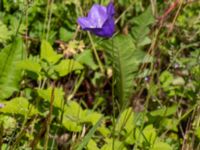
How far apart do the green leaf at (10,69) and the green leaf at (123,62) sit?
29cm

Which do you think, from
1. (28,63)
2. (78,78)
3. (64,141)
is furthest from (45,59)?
(78,78)

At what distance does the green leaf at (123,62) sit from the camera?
179 cm

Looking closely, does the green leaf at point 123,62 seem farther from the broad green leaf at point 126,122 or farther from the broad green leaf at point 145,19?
the broad green leaf at point 145,19

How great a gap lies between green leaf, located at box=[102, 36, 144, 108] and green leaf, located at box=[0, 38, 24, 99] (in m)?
0.29

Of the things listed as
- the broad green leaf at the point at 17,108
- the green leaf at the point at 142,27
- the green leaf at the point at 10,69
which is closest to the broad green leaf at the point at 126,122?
the broad green leaf at the point at 17,108

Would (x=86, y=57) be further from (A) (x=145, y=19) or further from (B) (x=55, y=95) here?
(B) (x=55, y=95)

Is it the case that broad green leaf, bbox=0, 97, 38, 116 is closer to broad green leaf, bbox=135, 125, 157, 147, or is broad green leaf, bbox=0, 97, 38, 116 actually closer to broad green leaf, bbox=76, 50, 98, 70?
broad green leaf, bbox=135, 125, 157, 147

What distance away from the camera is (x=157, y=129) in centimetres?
199

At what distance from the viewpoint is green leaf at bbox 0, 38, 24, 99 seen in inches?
73.4

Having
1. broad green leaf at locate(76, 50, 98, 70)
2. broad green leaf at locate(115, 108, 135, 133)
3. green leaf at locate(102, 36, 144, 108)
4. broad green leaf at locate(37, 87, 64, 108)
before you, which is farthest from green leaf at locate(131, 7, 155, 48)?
broad green leaf at locate(37, 87, 64, 108)

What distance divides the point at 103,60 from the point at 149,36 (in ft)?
0.79

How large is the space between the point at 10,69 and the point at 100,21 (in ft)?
1.24

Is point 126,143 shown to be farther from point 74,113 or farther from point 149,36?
point 149,36

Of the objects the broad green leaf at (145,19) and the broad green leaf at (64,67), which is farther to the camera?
the broad green leaf at (145,19)
